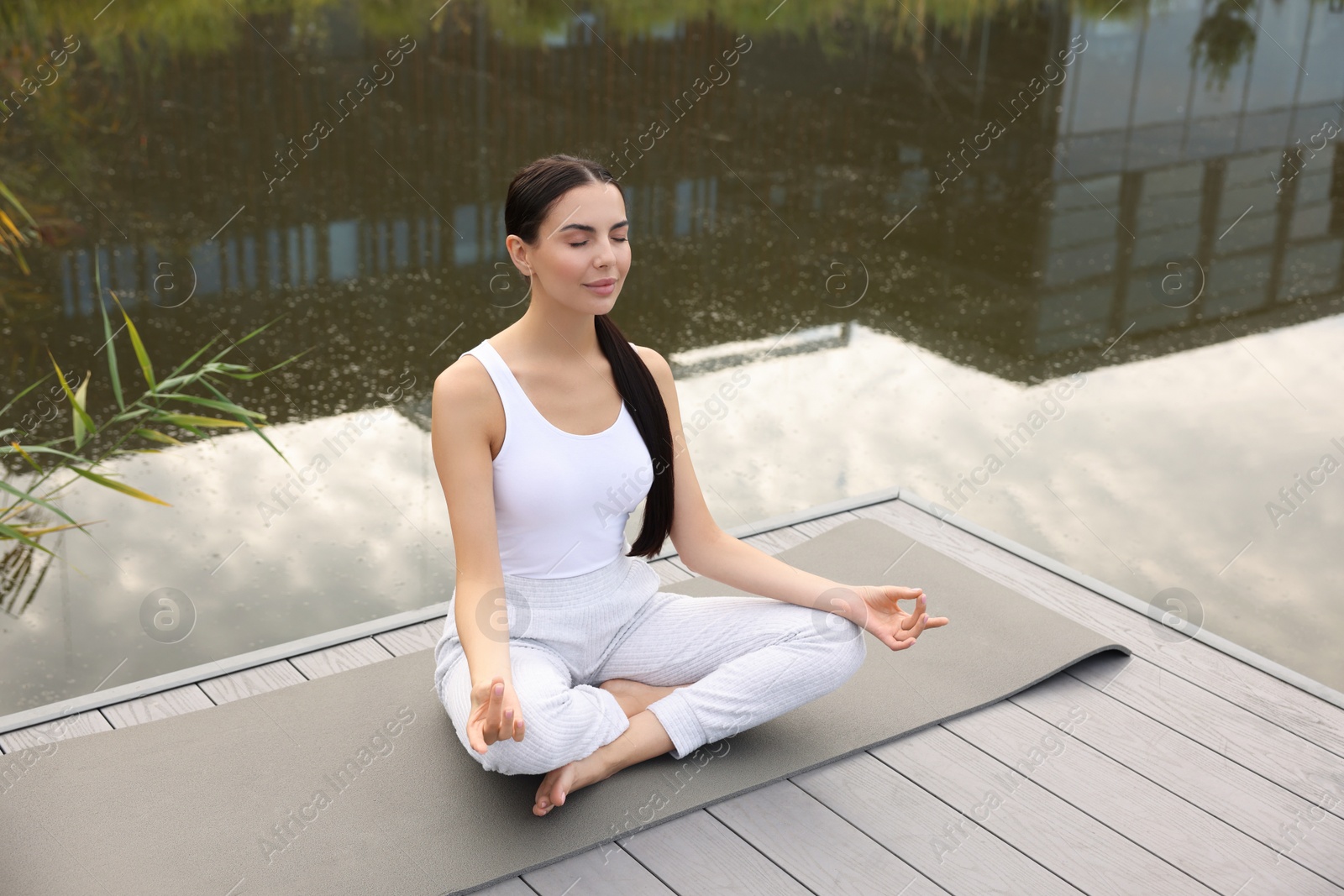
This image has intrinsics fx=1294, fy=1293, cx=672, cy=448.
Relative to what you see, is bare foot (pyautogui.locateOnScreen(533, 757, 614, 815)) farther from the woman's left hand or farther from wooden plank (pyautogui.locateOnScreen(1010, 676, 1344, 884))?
wooden plank (pyautogui.locateOnScreen(1010, 676, 1344, 884))

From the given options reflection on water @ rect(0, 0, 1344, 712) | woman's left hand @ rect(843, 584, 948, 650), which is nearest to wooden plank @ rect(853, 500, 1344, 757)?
reflection on water @ rect(0, 0, 1344, 712)

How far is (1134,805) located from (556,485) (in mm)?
1000

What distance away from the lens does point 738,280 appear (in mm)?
5191

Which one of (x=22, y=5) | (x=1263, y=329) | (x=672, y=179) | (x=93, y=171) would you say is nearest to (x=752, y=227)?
(x=672, y=179)

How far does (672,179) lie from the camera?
21.2ft

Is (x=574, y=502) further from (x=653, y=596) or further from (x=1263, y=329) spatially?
(x=1263, y=329)

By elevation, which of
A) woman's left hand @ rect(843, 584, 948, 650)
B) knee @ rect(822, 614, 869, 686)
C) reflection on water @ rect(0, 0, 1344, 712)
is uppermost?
woman's left hand @ rect(843, 584, 948, 650)

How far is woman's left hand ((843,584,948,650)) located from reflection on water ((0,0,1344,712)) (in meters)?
1.34

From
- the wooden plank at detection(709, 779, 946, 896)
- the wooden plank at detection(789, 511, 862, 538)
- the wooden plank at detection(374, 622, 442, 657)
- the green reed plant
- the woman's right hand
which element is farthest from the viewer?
the wooden plank at detection(789, 511, 862, 538)

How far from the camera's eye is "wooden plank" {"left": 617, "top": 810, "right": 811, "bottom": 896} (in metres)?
1.77

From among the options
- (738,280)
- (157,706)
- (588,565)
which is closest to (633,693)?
(588,565)

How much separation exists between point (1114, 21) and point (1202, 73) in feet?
5.45

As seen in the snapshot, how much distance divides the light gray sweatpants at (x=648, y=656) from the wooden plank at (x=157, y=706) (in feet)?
1.53

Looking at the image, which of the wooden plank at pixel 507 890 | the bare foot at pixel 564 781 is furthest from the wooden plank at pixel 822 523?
the wooden plank at pixel 507 890
